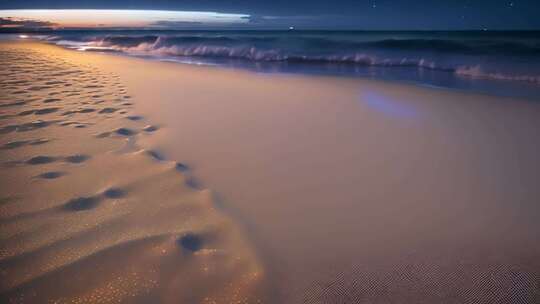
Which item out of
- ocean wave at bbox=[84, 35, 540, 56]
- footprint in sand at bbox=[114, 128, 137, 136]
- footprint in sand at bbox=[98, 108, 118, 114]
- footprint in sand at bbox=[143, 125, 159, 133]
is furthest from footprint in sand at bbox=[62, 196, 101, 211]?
ocean wave at bbox=[84, 35, 540, 56]

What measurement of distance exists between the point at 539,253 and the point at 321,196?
94 cm

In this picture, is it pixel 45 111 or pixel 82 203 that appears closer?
pixel 82 203

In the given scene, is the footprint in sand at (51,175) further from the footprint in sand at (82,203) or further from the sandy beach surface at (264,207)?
the footprint in sand at (82,203)

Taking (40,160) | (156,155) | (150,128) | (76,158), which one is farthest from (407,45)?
(40,160)

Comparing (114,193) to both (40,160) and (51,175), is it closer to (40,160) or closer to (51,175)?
(51,175)

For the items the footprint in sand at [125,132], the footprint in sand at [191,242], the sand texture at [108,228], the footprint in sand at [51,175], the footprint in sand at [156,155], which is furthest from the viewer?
the footprint in sand at [125,132]

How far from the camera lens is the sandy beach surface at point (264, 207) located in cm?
107

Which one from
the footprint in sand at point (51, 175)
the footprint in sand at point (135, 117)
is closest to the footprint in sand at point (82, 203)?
the footprint in sand at point (51, 175)

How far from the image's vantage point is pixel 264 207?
5.06ft

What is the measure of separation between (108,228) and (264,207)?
2.31 feet

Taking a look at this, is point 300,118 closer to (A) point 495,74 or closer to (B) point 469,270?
(B) point 469,270

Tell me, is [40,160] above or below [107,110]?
below

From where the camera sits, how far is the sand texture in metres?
1.02

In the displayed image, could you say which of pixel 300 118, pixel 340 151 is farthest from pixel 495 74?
pixel 340 151
